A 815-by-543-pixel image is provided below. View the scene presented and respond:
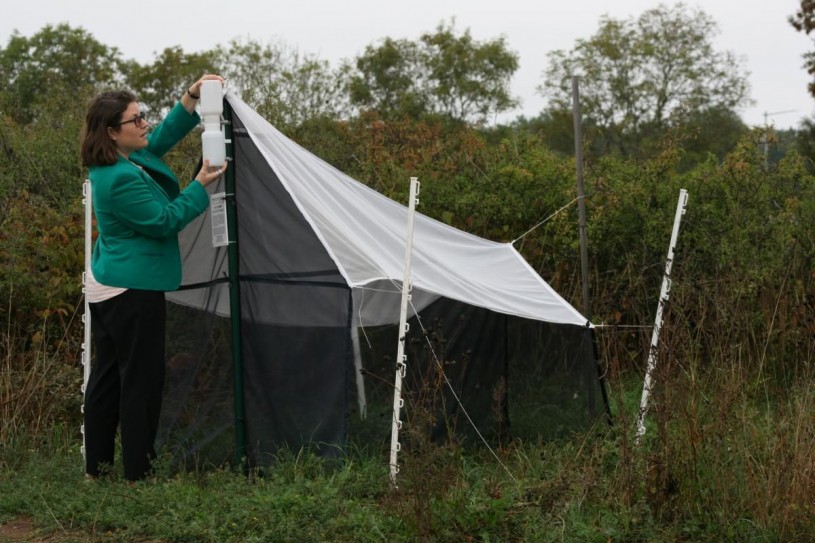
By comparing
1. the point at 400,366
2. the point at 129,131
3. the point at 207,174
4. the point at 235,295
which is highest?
the point at 129,131

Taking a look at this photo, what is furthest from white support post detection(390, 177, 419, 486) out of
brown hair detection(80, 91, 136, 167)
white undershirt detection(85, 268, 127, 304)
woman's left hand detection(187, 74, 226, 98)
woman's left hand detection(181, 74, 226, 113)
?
brown hair detection(80, 91, 136, 167)

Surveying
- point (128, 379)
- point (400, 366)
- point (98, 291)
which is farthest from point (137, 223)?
point (400, 366)

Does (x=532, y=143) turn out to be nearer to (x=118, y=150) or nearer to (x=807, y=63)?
(x=118, y=150)

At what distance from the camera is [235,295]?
5754 mm

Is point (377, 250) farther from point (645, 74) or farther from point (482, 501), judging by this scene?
point (645, 74)

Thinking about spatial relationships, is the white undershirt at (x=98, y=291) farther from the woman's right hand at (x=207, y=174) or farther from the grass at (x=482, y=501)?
the grass at (x=482, y=501)

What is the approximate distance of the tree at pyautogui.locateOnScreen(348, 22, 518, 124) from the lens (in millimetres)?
43688

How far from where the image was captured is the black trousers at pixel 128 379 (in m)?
5.39

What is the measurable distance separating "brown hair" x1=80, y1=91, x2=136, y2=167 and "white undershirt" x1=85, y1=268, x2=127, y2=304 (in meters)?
0.59

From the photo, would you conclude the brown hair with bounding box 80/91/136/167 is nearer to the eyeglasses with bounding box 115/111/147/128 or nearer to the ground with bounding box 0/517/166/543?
the eyeglasses with bounding box 115/111/147/128

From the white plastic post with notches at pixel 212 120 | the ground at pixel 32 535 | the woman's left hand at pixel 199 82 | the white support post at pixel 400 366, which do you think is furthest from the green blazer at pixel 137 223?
the ground at pixel 32 535

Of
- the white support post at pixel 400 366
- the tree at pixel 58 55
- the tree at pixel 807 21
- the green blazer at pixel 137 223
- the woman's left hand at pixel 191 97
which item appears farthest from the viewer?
the tree at pixel 58 55

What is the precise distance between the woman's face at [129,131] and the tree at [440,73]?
37.5 m

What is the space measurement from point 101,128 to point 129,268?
696 millimetres
